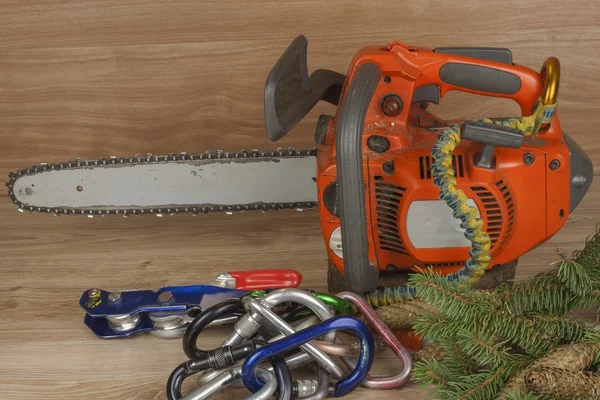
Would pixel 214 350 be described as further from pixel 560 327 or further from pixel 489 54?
pixel 489 54

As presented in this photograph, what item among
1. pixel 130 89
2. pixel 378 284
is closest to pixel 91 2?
pixel 130 89

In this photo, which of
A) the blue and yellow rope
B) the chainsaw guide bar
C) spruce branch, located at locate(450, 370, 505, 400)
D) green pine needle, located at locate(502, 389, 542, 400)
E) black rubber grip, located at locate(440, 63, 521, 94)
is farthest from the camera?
the chainsaw guide bar

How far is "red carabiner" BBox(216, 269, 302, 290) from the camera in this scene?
151cm

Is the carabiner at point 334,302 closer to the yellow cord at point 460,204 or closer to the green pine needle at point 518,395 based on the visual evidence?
the yellow cord at point 460,204

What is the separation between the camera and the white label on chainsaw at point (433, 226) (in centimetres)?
146

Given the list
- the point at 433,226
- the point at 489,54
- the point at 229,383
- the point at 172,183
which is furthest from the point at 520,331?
the point at 172,183

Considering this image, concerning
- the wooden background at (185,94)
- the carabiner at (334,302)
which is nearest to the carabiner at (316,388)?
the carabiner at (334,302)

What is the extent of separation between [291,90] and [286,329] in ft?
1.53

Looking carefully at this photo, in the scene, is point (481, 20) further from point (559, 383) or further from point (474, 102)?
point (559, 383)

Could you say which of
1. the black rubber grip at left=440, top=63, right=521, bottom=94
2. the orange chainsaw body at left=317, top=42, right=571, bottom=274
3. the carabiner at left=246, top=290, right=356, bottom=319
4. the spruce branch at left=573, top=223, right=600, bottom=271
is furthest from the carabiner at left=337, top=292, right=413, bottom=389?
the black rubber grip at left=440, top=63, right=521, bottom=94

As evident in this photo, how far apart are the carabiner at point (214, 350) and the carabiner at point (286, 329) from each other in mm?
55

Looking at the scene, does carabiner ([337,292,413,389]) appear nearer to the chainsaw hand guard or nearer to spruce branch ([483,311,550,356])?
spruce branch ([483,311,550,356])

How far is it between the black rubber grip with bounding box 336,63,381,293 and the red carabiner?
0.17 meters

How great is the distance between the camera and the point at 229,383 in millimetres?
1304
